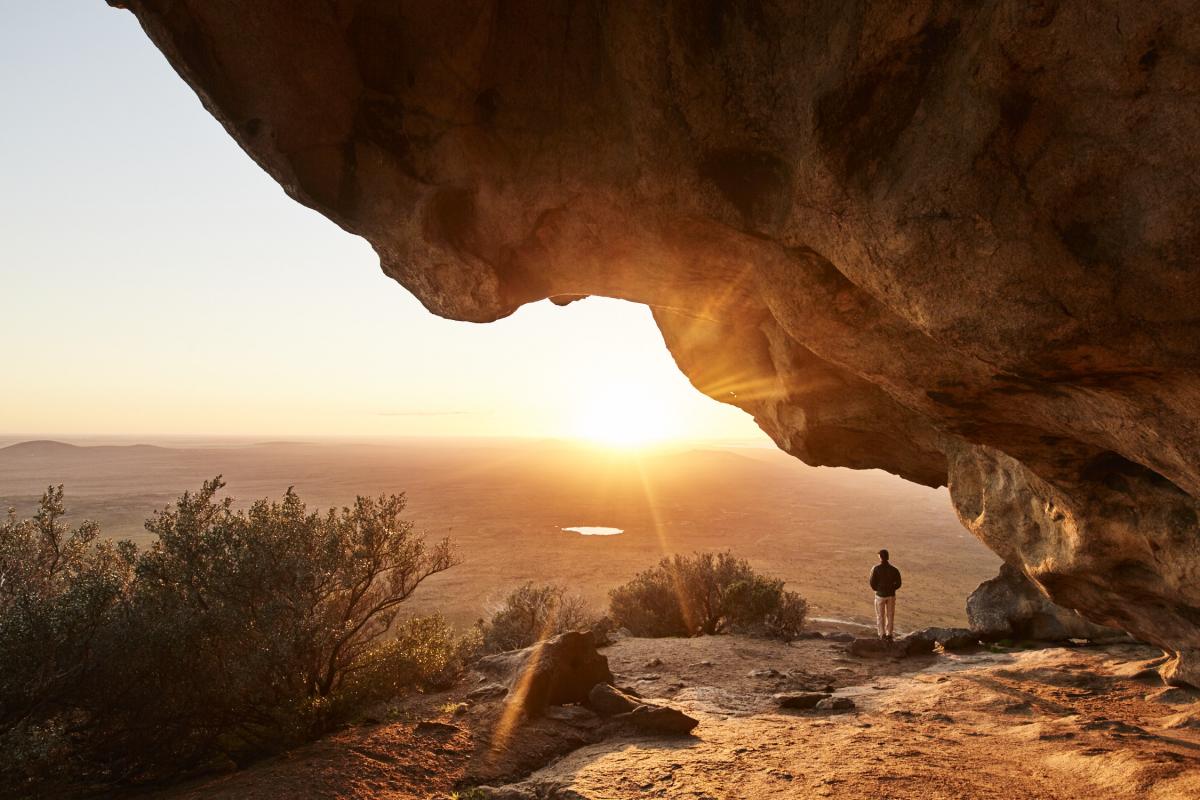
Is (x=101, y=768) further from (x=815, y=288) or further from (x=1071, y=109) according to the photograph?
(x=1071, y=109)

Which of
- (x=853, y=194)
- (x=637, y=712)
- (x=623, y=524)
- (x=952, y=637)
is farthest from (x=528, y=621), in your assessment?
(x=623, y=524)

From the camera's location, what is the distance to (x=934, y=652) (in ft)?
49.2

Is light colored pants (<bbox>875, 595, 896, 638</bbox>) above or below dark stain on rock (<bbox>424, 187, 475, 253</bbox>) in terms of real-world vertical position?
below

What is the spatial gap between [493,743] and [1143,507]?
9.26m

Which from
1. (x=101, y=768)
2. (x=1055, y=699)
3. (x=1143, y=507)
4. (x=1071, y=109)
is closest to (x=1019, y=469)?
(x=1143, y=507)

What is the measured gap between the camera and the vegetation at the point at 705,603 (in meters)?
18.1

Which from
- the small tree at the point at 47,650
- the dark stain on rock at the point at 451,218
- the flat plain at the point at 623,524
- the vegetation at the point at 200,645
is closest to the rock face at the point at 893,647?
the vegetation at the point at 200,645

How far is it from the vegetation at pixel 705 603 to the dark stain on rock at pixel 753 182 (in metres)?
13.5

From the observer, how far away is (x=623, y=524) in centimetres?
5588

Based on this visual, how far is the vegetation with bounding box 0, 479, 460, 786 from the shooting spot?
7.62 meters

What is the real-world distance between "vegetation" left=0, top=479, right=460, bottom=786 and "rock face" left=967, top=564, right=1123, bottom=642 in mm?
13919

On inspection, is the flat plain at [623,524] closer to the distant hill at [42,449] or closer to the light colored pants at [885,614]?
the light colored pants at [885,614]

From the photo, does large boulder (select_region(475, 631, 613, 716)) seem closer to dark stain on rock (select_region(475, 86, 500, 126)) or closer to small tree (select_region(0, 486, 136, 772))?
small tree (select_region(0, 486, 136, 772))

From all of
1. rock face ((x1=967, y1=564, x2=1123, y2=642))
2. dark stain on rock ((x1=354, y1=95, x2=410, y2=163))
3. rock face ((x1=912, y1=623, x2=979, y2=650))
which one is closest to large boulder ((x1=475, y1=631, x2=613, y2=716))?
dark stain on rock ((x1=354, y1=95, x2=410, y2=163))
